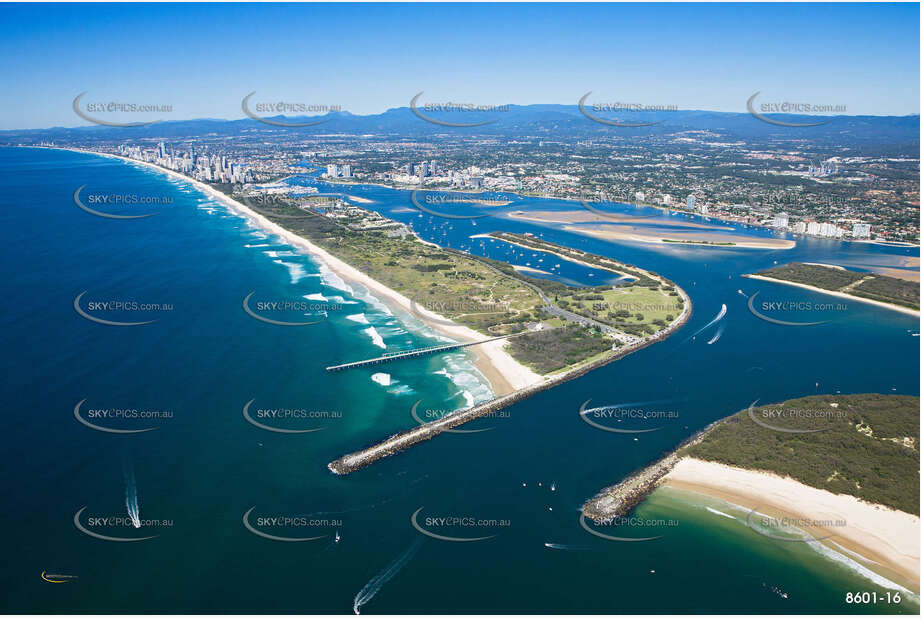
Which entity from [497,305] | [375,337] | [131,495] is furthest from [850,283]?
[131,495]

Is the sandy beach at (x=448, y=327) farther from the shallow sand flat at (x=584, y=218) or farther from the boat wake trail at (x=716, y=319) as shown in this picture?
the shallow sand flat at (x=584, y=218)

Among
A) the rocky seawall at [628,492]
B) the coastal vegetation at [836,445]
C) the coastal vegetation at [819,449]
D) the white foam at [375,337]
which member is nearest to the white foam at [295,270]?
the white foam at [375,337]

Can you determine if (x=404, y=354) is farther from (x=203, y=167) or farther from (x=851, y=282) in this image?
(x=203, y=167)

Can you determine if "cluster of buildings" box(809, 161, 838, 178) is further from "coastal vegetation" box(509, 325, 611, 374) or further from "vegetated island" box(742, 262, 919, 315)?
"coastal vegetation" box(509, 325, 611, 374)

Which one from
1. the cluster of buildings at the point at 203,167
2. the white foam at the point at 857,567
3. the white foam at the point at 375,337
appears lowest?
the white foam at the point at 857,567

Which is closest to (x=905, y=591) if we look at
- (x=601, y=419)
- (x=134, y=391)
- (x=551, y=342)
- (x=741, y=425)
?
(x=741, y=425)

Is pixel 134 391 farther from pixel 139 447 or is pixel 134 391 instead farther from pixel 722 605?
pixel 722 605
